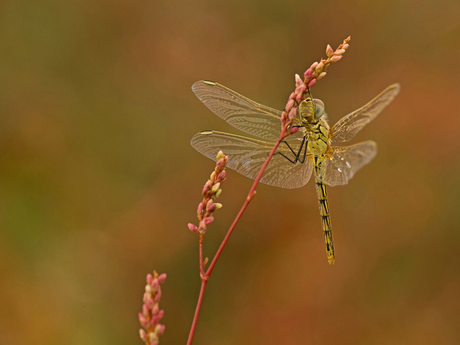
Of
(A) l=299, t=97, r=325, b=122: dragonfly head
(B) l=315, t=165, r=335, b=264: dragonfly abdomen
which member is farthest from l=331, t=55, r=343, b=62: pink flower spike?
(B) l=315, t=165, r=335, b=264: dragonfly abdomen

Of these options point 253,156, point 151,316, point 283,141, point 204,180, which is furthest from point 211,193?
point 204,180

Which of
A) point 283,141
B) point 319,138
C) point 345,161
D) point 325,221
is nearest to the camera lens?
point 345,161

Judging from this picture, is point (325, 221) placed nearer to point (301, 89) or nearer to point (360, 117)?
point (360, 117)

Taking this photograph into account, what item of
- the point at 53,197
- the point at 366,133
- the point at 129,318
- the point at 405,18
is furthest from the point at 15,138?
the point at 405,18

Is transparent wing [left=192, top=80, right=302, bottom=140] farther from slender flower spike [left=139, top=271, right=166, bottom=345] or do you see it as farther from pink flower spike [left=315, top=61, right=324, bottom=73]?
slender flower spike [left=139, top=271, right=166, bottom=345]

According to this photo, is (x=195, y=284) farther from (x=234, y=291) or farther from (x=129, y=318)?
(x=129, y=318)

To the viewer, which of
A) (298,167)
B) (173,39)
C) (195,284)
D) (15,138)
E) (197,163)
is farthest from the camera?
(173,39)

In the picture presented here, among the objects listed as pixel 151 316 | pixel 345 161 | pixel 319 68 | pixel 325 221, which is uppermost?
pixel 319 68
